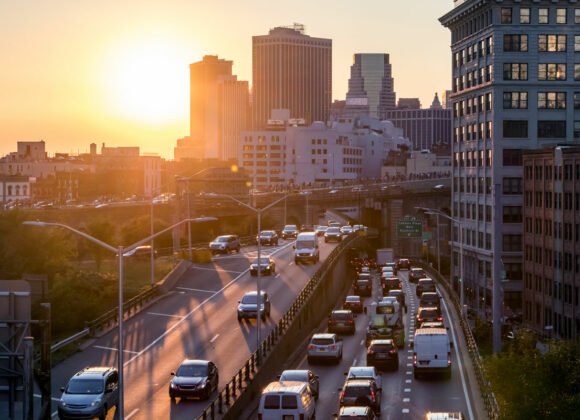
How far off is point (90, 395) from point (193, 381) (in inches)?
199

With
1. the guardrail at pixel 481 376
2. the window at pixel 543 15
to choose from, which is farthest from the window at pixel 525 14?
the guardrail at pixel 481 376

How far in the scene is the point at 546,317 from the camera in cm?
9619

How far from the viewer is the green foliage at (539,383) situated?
34.2 metres

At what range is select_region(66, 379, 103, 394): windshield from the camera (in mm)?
40062

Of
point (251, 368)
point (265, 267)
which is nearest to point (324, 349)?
point (251, 368)

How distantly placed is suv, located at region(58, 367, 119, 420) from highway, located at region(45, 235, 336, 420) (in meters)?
A: 0.98

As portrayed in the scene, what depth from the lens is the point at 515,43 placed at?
391ft

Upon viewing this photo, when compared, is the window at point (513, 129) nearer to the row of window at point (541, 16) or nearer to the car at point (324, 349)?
the row of window at point (541, 16)

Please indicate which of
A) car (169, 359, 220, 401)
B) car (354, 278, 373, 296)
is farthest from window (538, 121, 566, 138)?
car (169, 359, 220, 401)

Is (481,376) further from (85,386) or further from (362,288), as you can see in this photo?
(362,288)

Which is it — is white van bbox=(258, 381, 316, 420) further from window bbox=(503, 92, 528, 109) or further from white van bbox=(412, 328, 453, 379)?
window bbox=(503, 92, 528, 109)

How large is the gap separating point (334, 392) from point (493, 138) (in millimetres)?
75966

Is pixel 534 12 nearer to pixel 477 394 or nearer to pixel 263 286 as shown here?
pixel 263 286

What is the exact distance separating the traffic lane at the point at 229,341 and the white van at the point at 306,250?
202 centimetres
